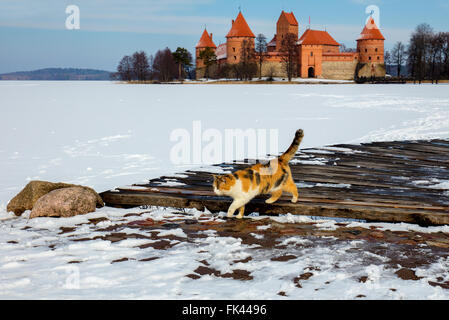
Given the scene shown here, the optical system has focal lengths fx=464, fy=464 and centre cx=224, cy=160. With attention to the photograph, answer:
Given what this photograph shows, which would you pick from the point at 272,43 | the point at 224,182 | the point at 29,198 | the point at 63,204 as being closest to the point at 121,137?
the point at 29,198

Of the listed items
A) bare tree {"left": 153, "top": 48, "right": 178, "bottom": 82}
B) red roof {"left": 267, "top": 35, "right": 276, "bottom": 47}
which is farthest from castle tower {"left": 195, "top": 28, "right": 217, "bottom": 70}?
red roof {"left": 267, "top": 35, "right": 276, "bottom": 47}

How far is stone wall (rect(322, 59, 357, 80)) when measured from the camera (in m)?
87.4

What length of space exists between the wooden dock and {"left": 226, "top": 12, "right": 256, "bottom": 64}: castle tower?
3361 inches

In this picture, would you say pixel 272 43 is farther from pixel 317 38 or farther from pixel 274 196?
pixel 274 196

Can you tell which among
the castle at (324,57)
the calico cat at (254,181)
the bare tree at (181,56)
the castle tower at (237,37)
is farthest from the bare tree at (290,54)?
the calico cat at (254,181)

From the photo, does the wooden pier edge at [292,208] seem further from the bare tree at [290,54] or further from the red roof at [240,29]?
the red roof at [240,29]

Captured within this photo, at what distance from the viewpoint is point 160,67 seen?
10156cm

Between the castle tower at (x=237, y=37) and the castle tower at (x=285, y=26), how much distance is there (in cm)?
620

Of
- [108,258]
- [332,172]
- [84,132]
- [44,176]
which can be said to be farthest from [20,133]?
[108,258]

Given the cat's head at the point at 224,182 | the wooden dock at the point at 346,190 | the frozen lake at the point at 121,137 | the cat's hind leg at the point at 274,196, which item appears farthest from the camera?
the frozen lake at the point at 121,137

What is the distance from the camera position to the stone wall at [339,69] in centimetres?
8738

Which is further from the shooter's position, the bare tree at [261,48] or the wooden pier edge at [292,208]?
the bare tree at [261,48]

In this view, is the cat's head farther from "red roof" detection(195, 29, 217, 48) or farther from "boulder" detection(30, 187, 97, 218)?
"red roof" detection(195, 29, 217, 48)
